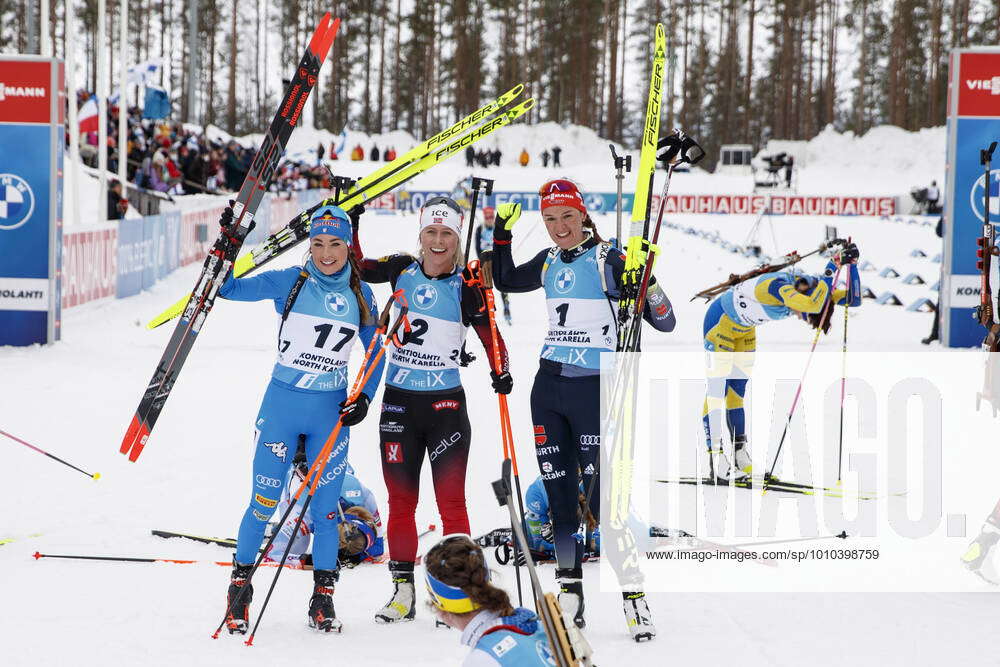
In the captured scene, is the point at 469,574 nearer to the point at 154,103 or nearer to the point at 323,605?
the point at 323,605

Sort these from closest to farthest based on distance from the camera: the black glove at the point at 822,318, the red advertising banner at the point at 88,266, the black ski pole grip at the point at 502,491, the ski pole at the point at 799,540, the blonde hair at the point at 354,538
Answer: the black ski pole grip at the point at 502,491 → the blonde hair at the point at 354,538 → the ski pole at the point at 799,540 → the black glove at the point at 822,318 → the red advertising banner at the point at 88,266

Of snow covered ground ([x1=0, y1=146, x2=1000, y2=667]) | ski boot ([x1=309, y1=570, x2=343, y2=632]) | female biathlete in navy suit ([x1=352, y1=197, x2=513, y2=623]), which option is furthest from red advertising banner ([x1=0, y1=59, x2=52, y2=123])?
ski boot ([x1=309, y1=570, x2=343, y2=632])

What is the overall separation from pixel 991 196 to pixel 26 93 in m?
11.3

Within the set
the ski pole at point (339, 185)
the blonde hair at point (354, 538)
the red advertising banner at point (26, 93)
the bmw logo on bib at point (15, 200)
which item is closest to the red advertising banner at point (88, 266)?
the bmw logo on bib at point (15, 200)

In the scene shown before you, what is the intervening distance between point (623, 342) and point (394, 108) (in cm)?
5900

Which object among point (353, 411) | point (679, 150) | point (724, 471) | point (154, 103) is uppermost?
point (154, 103)

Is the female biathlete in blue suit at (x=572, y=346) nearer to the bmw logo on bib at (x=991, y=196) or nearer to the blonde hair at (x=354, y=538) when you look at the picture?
the blonde hair at (x=354, y=538)

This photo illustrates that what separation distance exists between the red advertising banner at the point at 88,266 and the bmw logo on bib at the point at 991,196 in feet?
37.0

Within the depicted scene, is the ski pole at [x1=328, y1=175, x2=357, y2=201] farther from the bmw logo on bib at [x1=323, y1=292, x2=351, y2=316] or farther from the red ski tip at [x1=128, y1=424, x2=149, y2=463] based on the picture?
the red ski tip at [x1=128, y1=424, x2=149, y2=463]

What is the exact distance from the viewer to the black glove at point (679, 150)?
5.11 metres

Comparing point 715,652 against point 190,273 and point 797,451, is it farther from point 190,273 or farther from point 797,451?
point 190,273

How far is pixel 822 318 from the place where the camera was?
23.7 ft

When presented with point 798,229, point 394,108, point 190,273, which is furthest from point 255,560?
point 394,108

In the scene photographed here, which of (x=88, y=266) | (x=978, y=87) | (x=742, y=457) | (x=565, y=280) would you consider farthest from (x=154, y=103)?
(x=565, y=280)
